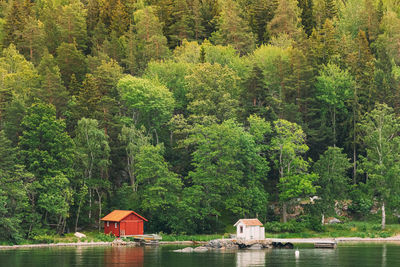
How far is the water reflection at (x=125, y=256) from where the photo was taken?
66062 millimetres

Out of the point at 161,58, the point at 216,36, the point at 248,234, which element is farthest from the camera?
the point at 216,36

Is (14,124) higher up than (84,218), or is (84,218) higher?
(14,124)

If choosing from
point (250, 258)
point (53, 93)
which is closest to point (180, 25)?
point (53, 93)

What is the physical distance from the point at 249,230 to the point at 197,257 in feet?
56.1

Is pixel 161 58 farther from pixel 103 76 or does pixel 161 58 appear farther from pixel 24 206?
pixel 24 206

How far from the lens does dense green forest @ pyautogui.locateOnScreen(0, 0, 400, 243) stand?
299 feet

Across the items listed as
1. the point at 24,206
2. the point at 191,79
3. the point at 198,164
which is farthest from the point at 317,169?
the point at 24,206

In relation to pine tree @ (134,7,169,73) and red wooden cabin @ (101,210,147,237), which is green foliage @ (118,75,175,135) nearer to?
red wooden cabin @ (101,210,147,237)

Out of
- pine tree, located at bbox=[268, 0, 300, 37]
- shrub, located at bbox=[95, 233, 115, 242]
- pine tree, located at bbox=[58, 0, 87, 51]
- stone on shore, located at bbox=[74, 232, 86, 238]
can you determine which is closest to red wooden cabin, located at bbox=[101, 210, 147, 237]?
shrub, located at bbox=[95, 233, 115, 242]

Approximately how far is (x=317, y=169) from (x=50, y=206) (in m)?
39.6

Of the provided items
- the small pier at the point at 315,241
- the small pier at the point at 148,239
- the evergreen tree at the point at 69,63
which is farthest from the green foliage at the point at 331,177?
the evergreen tree at the point at 69,63

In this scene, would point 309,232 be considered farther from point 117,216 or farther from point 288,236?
point 117,216

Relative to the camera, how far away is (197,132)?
100125 mm

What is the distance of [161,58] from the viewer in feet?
438
